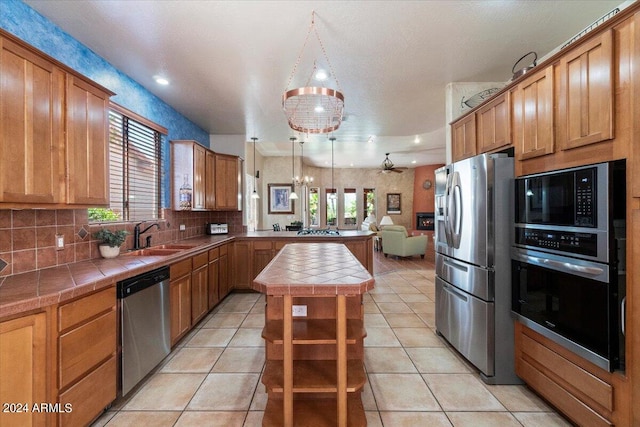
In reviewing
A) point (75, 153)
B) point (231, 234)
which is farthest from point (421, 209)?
point (75, 153)

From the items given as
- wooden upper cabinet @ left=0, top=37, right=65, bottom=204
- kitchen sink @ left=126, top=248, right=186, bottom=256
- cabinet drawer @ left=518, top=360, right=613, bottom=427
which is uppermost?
wooden upper cabinet @ left=0, top=37, right=65, bottom=204

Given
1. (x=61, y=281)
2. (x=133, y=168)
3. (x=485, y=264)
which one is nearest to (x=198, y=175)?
(x=133, y=168)

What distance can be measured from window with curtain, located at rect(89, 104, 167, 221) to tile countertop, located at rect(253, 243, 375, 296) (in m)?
1.92

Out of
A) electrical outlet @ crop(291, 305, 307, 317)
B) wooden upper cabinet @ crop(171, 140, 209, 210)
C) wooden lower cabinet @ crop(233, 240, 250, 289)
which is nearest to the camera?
electrical outlet @ crop(291, 305, 307, 317)

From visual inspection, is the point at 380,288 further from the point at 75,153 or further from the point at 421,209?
the point at 421,209

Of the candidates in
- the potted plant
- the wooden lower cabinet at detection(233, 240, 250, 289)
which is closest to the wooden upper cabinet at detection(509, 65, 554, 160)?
the potted plant

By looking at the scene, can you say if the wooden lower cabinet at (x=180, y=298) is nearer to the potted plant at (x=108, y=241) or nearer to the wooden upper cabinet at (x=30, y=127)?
the potted plant at (x=108, y=241)

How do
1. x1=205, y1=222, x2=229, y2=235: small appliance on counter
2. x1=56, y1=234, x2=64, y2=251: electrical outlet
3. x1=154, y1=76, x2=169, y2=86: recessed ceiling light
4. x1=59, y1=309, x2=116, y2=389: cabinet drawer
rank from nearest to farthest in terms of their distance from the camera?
x1=59, y1=309, x2=116, y2=389: cabinet drawer < x1=56, y1=234, x2=64, y2=251: electrical outlet < x1=154, y1=76, x2=169, y2=86: recessed ceiling light < x1=205, y1=222, x2=229, y2=235: small appliance on counter

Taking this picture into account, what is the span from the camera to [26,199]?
64.2 inches

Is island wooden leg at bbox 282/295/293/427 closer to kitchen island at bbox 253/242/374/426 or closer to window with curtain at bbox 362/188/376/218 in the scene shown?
kitchen island at bbox 253/242/374/426

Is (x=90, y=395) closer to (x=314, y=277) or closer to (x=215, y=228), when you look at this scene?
(x=314, y=277)

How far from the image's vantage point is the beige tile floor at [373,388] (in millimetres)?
1826

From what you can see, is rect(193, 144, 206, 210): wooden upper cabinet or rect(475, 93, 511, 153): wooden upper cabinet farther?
rect(193, 144, 206, 210): wooden upper cabinet

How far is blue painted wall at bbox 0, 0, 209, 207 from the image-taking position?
6.29 feet
